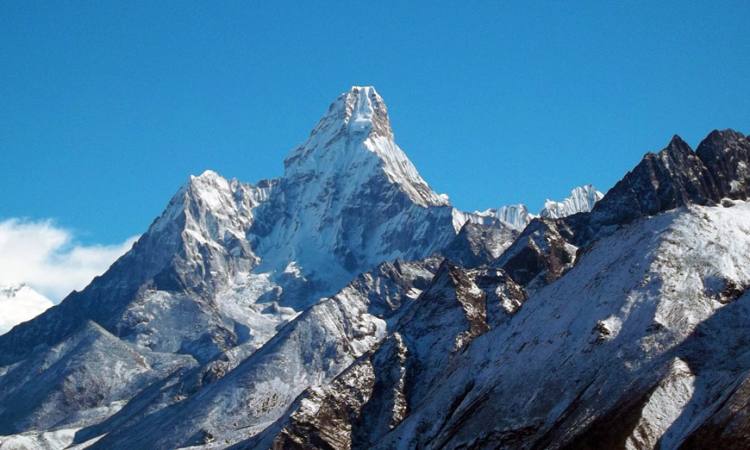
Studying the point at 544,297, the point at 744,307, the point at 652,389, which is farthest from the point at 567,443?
the point at 544,297

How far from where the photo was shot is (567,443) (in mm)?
129250

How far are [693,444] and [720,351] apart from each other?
29277 mm

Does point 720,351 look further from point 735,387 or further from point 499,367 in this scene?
point 499,367

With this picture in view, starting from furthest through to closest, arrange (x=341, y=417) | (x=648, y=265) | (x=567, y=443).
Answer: (x=341, y=417) < (x=648, y=265) < (x=567, y=443)

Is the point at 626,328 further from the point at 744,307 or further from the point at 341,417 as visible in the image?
the point at 341,417

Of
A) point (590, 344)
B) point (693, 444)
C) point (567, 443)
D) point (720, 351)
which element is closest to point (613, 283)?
point (590, 344)

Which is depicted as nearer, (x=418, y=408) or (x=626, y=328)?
(x=626, y=328)

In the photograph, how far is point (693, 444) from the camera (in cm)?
11050

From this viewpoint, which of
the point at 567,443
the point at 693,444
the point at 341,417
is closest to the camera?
the point at 693,444

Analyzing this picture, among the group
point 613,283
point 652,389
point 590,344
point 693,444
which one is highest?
point 613,283

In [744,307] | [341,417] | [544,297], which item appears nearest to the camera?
[744,307]

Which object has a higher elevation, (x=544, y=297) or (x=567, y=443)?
(x=544, y=297)

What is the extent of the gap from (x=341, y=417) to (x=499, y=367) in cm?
3766

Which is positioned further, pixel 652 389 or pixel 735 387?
pixel 652 389
